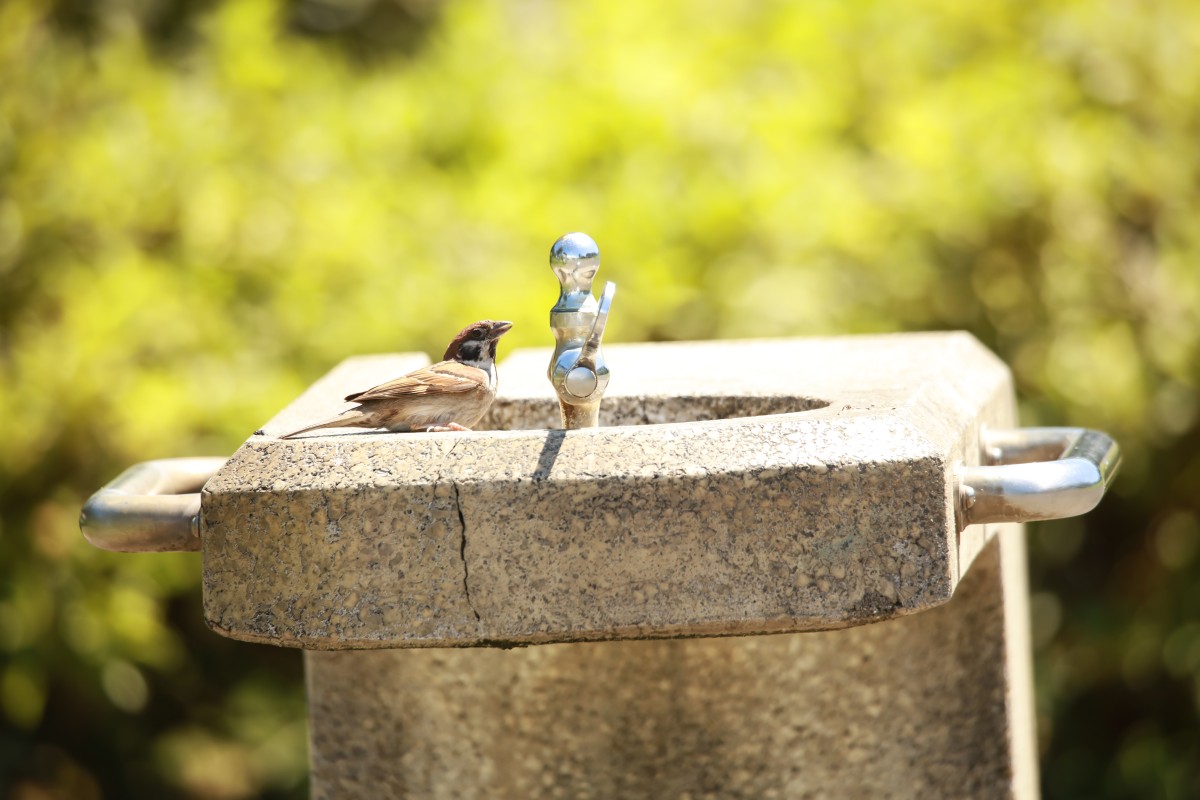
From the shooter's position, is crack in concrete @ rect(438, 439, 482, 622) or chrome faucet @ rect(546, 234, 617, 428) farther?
chrome faucet @ rect(546, 234, 617, 428)

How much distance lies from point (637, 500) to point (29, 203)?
3109mm

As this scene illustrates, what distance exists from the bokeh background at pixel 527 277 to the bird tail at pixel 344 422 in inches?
74.2

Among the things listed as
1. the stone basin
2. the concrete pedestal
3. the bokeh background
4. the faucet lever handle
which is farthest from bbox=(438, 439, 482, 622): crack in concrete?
the bokeh background

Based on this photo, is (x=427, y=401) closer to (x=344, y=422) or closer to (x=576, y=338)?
(x=344, y=422)

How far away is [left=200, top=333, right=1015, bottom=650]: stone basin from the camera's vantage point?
179 centimetres

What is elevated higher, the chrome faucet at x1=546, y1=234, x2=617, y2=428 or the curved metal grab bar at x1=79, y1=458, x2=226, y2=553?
the chrome faucet at x1=546, y1=234, x2=617, y2=428

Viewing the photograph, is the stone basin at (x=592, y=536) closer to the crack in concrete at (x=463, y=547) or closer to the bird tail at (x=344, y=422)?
the crack in concrete at (x=463, y=547)

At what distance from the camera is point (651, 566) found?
1.79 m

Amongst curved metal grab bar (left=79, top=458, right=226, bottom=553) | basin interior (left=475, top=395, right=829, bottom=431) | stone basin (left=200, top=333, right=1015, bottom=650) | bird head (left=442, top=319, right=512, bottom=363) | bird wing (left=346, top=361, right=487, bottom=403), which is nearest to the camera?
stone basin (left=200, top=333, right=1015, bottom=650)

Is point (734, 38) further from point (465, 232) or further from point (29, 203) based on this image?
point (29, 203)

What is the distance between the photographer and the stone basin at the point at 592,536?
179 centimetres

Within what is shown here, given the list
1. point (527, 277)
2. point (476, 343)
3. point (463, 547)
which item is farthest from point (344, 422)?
point (527, 277)

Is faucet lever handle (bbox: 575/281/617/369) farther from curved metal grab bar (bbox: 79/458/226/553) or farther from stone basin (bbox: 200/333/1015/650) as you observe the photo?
curved metal grab bar (bbox: 79/458/226/553)

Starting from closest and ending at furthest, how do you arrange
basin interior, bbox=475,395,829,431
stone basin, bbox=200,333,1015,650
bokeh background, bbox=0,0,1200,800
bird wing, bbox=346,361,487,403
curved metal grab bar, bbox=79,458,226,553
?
1. stone basin, bbox=200,333,1015,650
2. curved metal grab bar, bbox=79,458,226,553
3. bird wing, bbox=346,361,487,403
4. basin interior, bbox=475,395,829,431
5. bokeh background, bbox=0,0,1200,800
